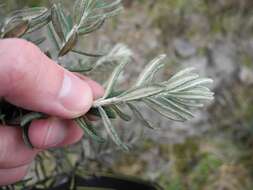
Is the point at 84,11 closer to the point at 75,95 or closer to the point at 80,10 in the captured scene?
the point at 80,10

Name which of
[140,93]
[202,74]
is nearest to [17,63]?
[140,93]

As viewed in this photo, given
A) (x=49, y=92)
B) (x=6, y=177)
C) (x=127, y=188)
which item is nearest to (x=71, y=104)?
(x=49, y=92)

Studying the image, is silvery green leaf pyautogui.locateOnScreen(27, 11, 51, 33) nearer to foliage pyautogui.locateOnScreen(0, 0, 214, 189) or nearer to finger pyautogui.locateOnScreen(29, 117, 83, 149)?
foliage pyautogui.locateOnScreen(0, 0, 214, 189)

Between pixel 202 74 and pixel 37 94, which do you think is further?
pixel 202 74

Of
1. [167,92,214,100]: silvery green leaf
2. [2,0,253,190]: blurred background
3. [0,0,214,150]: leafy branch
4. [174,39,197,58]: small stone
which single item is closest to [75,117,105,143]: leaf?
[0,0,214,150]: leafy branch

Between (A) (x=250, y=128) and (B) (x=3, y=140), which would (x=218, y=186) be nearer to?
(A) (x=250, y=128)
